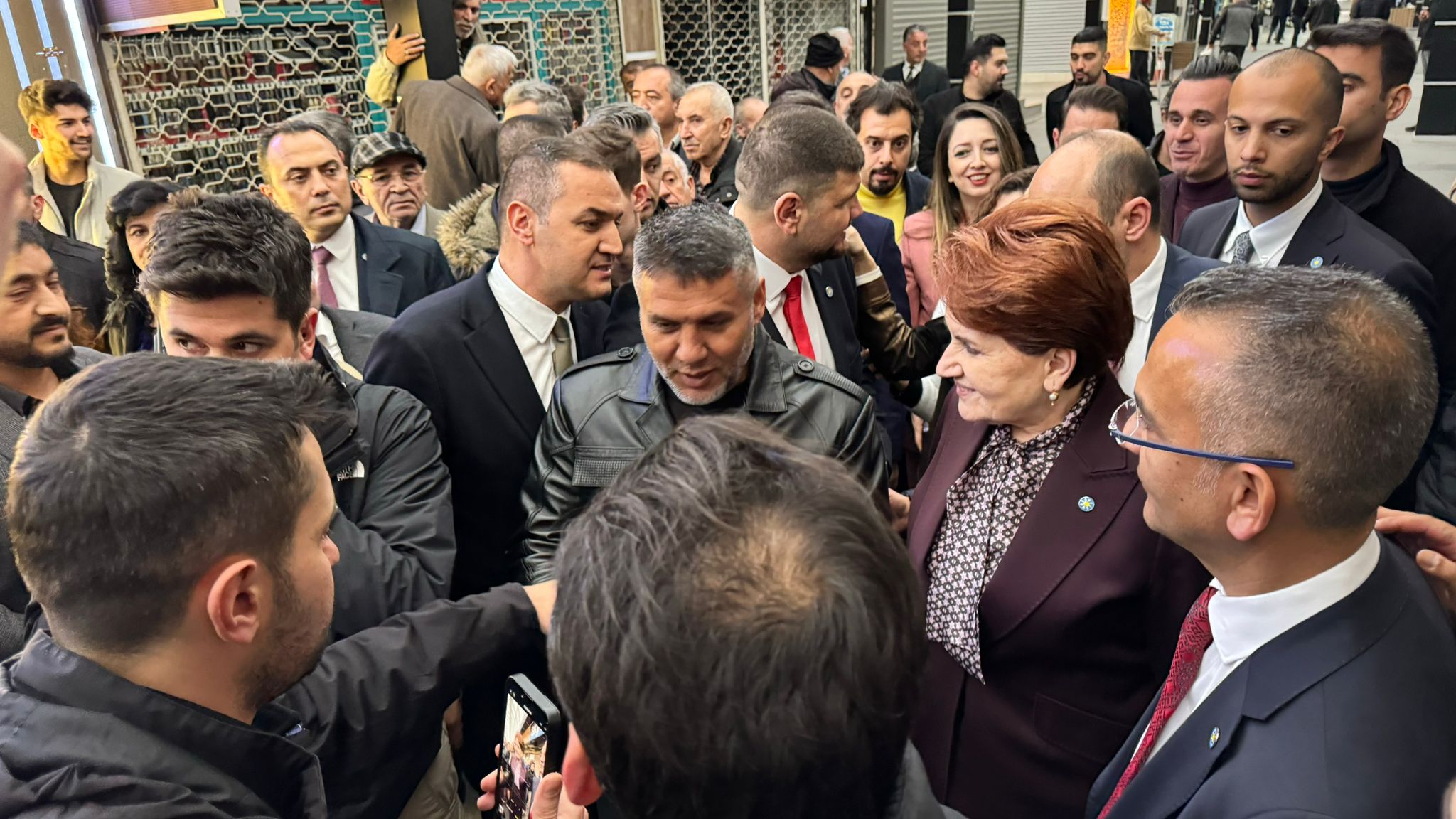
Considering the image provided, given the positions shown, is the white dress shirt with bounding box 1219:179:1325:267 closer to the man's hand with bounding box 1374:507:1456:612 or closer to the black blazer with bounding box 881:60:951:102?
the man's hand with bounding box 1374:507:1456:612

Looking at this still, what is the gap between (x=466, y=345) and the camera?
2531 millimetres

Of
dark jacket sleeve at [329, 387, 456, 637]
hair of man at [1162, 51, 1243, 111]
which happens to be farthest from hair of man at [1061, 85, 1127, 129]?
dark jacket sleeve at [329, 387, 456, 637]

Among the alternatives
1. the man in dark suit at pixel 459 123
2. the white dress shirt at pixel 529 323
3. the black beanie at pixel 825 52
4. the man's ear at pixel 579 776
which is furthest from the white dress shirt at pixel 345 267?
the black beanie at pixel 825 52

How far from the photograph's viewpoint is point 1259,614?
149 centimetres

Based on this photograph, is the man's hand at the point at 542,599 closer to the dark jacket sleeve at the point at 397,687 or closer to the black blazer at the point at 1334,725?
the dark jacket sleeve at the point at 397,687

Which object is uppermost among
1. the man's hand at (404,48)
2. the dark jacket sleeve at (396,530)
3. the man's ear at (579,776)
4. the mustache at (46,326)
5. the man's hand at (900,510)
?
the man's hand at (404,48)

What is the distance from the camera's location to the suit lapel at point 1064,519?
1.84 m

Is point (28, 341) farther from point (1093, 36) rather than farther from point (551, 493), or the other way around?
point (1093, 36)

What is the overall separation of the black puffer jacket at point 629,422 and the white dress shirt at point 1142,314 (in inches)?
32.3

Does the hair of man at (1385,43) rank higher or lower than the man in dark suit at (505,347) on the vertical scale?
higher

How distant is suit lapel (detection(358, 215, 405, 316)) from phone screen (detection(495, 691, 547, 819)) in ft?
8.89

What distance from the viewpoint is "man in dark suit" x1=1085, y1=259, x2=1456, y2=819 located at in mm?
1269

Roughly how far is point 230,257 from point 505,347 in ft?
2.46

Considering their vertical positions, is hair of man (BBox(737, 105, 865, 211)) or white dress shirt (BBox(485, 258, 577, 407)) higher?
hair of man (BBox(737, 105, 865, 211))
